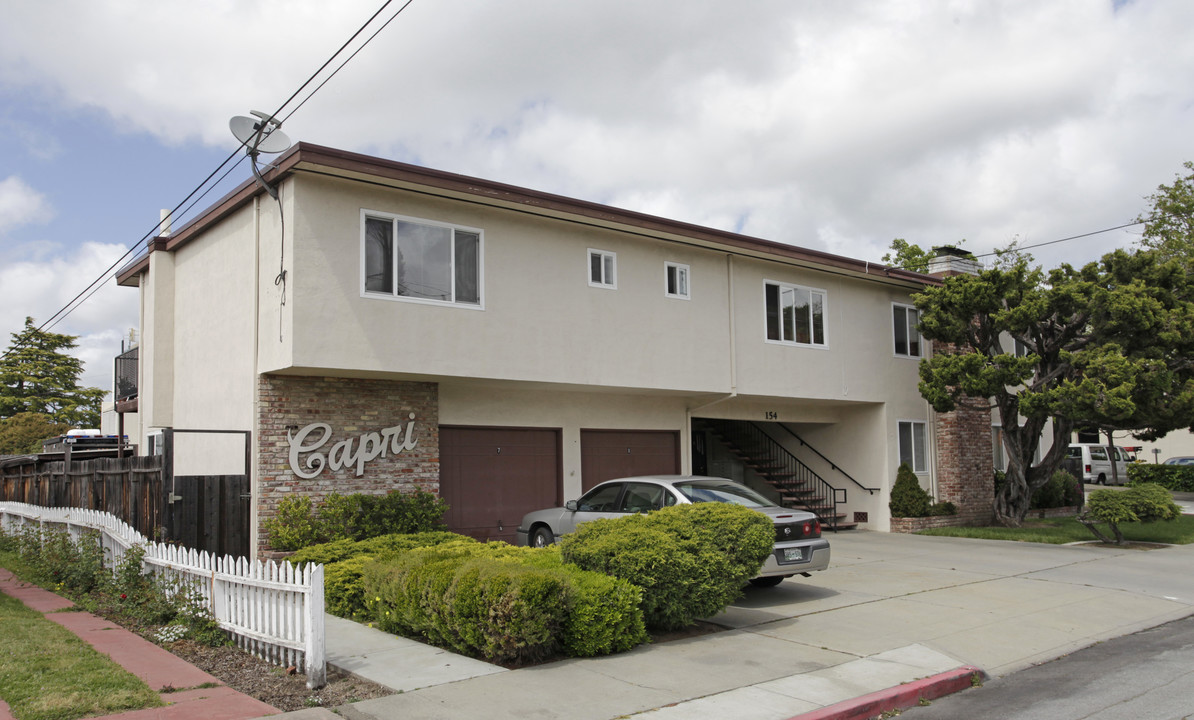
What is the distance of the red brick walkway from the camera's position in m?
6.57

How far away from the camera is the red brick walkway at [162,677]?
259 inches

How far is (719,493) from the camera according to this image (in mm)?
12281

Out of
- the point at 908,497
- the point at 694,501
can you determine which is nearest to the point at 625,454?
the point at 694,501

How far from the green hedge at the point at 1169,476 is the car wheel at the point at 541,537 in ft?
103

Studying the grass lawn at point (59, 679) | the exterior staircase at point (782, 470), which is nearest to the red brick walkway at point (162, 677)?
the grass lawn at point (59, 679)

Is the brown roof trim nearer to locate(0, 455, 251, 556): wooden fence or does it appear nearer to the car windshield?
locate(0, 455, 251, 556): wooden fence

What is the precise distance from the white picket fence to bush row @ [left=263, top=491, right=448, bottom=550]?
214cm

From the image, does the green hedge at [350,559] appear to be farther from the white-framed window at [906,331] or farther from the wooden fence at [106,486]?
the white-framed window at [906,331]

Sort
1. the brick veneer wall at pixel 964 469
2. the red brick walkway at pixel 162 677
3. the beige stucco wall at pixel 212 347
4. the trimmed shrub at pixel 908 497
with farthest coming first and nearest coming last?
the brick veneer wall at pixel 964 469 → the trimmed shrub at pixel 908 497 → the beige stucco wall at pixel 212 347 → the red brick walkway at pixel 162 677

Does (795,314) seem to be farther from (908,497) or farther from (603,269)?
(603,269)

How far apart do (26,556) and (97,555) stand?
442 centimetres

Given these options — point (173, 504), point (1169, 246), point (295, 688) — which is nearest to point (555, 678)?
point (295, 688)

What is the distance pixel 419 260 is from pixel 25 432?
34339 millimetres

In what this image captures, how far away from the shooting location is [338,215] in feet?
42.0
